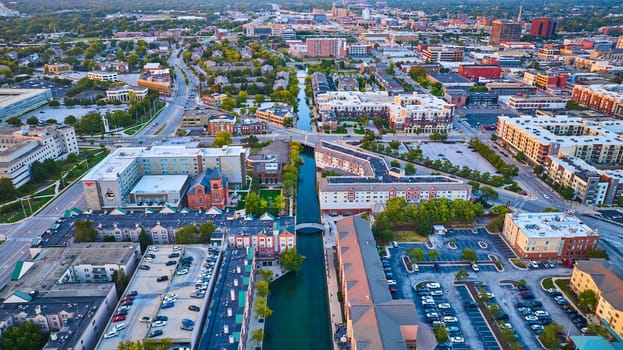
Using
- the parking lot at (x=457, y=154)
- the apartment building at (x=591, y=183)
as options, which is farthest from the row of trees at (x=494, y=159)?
the apartment building at (x=591, y=183)

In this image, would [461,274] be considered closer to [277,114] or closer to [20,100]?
[277,114]

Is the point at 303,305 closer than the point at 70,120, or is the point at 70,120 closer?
the point at 303,305

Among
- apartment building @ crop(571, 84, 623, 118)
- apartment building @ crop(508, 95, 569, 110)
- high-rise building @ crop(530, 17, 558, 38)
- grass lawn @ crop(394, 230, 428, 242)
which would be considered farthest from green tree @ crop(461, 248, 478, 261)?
high-rise building @ crop(530, 17, 558, 38)

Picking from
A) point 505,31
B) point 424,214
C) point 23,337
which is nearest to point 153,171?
point 23,337

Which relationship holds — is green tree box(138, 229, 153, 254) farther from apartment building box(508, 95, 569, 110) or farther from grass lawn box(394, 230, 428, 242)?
apartment building box(508, 95, 569, 110)

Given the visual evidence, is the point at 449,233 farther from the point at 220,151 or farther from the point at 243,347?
the point at 220,151
